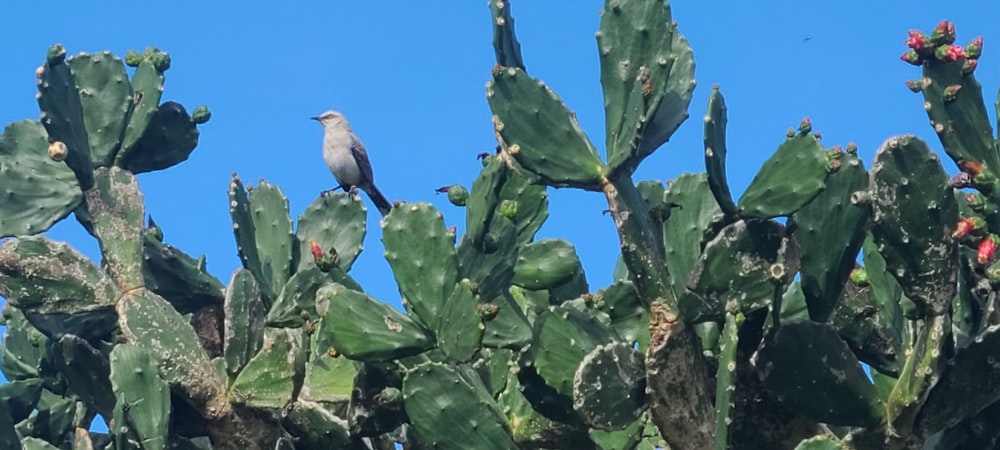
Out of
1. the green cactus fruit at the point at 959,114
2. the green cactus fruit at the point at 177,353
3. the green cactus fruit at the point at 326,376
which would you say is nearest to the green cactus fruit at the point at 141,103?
the green cactus fruit at the point at 177,353

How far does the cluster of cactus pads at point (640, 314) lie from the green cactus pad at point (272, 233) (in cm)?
38

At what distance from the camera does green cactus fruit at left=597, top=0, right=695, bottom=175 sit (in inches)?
146

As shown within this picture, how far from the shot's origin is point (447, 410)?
12.3 feet

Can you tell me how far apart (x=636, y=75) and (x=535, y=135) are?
1.02 feet

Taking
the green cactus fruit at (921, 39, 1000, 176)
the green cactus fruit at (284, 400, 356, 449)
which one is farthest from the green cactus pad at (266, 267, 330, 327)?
the green cactus fruit at (921, 39, 1000, 176)

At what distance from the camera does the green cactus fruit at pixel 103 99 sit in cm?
512

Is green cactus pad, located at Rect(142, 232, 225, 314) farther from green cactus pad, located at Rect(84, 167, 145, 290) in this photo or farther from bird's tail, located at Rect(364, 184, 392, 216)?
bird's tail, located at Rect(364, 184, 392, 216)

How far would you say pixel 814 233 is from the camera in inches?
149

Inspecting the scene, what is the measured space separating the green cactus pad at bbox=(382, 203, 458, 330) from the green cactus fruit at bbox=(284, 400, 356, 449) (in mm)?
850

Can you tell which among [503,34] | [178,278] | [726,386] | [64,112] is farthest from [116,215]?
[726,386]

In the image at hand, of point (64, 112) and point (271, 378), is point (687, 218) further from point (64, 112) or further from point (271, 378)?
point (64, 112)

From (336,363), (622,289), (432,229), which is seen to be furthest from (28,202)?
(622,289)

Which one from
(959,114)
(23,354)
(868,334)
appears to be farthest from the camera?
(23,354)

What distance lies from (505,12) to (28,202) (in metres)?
2.10
